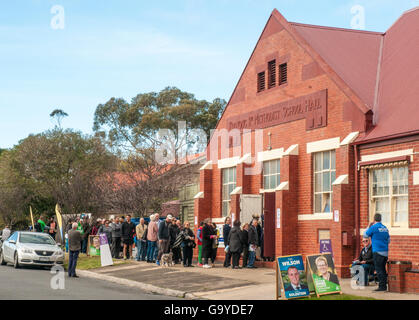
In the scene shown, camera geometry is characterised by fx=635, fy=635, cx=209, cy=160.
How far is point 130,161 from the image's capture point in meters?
48.8

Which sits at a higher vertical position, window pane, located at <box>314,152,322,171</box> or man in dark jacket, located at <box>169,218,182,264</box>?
window pane, located at <box>314,152,322,171</box>

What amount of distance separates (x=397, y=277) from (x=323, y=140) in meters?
6.60

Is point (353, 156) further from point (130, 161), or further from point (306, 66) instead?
point (130, 161)

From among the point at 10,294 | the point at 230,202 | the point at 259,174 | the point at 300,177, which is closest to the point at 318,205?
the point at 300,177

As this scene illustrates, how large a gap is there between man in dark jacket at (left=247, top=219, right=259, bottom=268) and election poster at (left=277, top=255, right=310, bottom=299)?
7359 millimetres

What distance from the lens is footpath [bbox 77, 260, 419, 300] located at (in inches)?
608

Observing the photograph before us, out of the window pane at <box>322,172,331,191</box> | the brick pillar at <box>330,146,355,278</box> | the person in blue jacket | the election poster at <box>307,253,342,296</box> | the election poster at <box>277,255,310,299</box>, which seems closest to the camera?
the election poster at <box>277,255,310,299</box>

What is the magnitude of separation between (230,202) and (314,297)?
11908 mm

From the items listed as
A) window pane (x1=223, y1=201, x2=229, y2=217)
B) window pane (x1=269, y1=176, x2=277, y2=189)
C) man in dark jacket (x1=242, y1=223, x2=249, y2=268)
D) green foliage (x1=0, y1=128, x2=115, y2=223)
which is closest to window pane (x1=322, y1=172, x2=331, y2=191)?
window pane (x1=269, y1=176, x2=277, y2=189)

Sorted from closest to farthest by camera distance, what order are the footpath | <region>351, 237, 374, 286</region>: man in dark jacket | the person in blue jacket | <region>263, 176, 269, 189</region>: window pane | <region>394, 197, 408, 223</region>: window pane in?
the person in blue jacket, the footpath, <region>351, 237, 374, 286</region>: man in dark jacket, <region>394, 197, 408, 223</region>: window pane, <region>263, 176, 269, 189</region>: window pane

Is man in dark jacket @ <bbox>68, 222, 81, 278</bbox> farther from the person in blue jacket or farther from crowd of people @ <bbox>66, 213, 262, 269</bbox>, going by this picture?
the person in blue jacket

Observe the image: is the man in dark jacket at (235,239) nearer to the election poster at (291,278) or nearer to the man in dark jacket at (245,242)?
the man in dark jacket at (245,242)

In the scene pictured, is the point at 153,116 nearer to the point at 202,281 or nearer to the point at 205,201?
the point at 205,201

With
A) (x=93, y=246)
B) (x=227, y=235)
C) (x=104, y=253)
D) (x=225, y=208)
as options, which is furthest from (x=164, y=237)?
(x=93, y=246)
